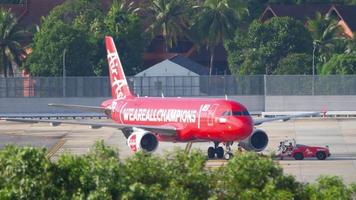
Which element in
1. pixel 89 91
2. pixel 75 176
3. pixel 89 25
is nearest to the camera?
pixel 75 176

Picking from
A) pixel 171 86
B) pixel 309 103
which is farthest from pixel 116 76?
pixel 309 103

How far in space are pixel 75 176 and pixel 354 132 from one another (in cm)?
5606

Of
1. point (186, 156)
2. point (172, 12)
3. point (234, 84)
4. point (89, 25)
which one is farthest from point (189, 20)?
point (186, 156)

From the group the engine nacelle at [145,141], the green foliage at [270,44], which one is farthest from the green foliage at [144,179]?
the green foliage at [270,44]

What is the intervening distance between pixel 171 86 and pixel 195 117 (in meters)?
43.1

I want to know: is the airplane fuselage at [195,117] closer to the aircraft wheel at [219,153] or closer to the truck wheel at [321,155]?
the aircraft wheel at [219,153]

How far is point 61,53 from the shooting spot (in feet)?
392

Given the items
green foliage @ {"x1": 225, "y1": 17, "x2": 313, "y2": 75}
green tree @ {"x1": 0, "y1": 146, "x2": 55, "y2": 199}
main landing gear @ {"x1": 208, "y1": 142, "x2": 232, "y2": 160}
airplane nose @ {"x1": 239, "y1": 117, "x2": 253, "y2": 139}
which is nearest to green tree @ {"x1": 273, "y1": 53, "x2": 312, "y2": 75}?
green foliage @ {"x1": 225, "y1": 17, "x2": 313, "y2": 75}

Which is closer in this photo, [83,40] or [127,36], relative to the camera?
[83,40]

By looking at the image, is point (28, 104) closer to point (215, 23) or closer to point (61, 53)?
point (61, 53)

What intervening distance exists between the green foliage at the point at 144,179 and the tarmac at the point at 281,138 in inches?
904

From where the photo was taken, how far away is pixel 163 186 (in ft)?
79.3

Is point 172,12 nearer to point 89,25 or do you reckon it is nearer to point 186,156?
point 89,25

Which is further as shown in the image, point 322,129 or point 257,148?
point 322,129
